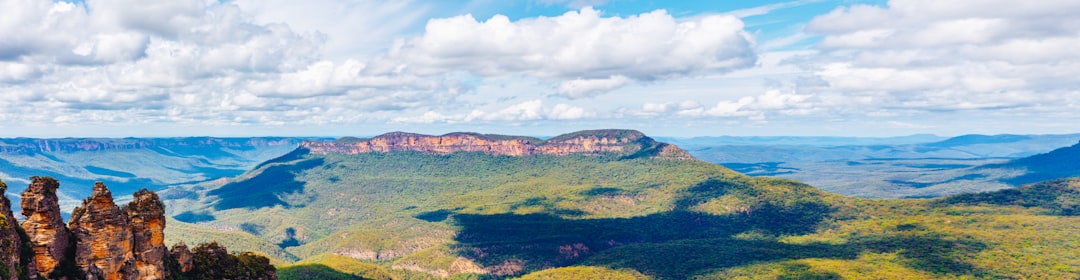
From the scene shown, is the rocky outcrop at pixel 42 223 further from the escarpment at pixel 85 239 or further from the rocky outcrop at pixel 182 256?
the rocky outcrop at pixel 182 256

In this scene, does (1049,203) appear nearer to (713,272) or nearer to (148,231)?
(713,272)

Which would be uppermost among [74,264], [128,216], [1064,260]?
[128,216]

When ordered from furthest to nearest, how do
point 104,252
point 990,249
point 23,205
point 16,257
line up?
point 990,249
point 104,252
point 23,205
point 16,257

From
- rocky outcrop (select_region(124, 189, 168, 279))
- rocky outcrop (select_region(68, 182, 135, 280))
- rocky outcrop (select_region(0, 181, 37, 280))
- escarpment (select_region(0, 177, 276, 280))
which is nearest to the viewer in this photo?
rocky outcrop (select_region(0, 181, 37, 280))

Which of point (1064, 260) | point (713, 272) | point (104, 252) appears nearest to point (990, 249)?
point (1064, 260)

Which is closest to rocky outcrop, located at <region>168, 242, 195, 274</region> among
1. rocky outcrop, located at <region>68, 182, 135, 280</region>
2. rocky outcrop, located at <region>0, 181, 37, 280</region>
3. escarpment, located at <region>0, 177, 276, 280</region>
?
escarpment, located at <region>0, 177, 276, 280</region>

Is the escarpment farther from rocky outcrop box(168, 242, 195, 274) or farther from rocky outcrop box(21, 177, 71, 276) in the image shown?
rocky outcrop box(168, 242, 195, 274)

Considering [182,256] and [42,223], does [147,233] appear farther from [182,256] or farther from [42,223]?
[182,256]
